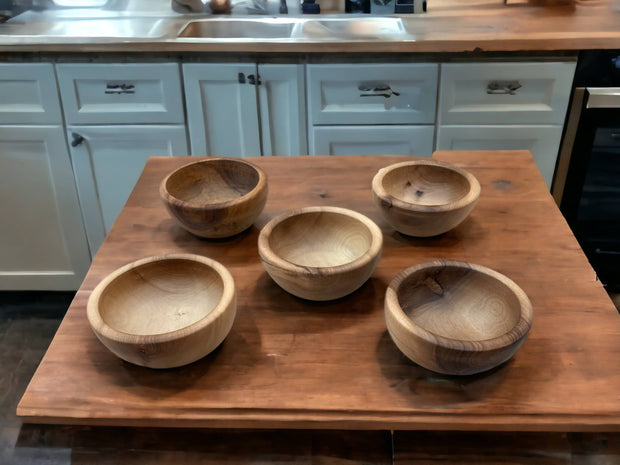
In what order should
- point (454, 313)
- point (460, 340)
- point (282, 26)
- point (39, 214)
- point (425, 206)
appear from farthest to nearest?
point (282, 26) < point (39, 214) < point (425, 206) < point (454, 313) < point (460, 340)

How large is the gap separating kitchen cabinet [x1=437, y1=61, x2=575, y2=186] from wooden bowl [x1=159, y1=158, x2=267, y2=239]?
99cm

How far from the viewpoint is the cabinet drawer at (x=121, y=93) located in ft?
6.27

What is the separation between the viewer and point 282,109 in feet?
6.48

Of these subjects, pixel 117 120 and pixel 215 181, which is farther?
pixel 117 120

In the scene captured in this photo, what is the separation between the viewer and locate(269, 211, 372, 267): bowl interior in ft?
3.23

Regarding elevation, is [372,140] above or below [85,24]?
below

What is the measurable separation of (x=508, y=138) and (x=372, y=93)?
18.3 inches

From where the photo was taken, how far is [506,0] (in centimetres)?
224

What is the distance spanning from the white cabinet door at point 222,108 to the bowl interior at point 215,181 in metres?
0.83

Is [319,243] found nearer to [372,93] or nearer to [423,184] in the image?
[423,184]

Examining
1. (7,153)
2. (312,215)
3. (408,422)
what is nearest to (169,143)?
(7,153)

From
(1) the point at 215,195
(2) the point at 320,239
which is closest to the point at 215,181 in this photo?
(1) the point at 215,195

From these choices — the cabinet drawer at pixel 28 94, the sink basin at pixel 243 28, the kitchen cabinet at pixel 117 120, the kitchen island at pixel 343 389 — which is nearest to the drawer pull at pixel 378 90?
the sink basin at pixel 243 28

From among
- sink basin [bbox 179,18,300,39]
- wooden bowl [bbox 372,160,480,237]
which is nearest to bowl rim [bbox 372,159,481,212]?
wooden bowl [bbox 372,160,480,237]
